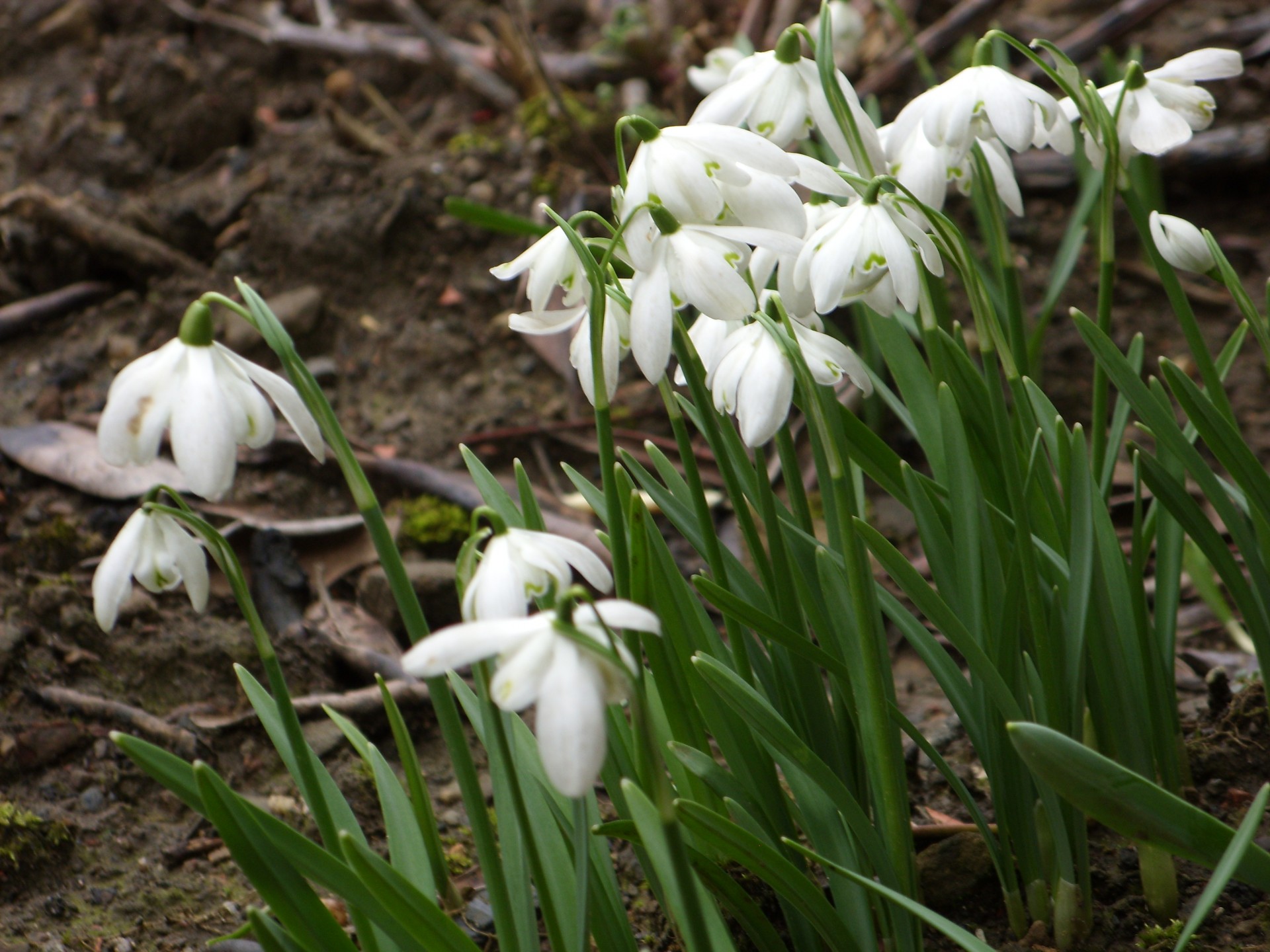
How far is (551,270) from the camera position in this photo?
111 centimetres

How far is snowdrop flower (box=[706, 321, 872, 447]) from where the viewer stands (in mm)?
1017

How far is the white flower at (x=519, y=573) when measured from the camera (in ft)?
2.77

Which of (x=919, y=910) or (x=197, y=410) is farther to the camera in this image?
(x=919, y=910)

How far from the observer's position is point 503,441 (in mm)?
2691

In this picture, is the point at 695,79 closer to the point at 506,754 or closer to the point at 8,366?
the point at 8,366

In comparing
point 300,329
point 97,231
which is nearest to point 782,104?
point 300,329

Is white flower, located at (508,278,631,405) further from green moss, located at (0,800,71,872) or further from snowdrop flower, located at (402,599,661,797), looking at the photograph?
green moss, located at (0,800,71,872)

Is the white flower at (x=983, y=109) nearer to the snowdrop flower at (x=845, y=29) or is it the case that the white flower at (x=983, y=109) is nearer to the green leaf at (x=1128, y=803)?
the green leaf at (x=1128, y=803)

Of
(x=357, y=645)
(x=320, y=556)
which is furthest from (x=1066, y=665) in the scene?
(x=320, y=556)

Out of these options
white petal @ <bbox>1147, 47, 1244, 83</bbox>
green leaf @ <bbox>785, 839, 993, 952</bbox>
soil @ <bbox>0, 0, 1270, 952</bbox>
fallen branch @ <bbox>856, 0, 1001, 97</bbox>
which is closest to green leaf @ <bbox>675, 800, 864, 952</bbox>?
green leaf @ <bbox>785, 839, 993, 952</bbox>

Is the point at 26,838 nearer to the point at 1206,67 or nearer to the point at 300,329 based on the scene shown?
the point at 300,329

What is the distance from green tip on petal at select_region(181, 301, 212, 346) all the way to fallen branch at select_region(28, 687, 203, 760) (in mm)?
1087

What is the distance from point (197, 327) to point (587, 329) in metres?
0.42

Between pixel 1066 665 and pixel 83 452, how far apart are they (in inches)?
78.6
